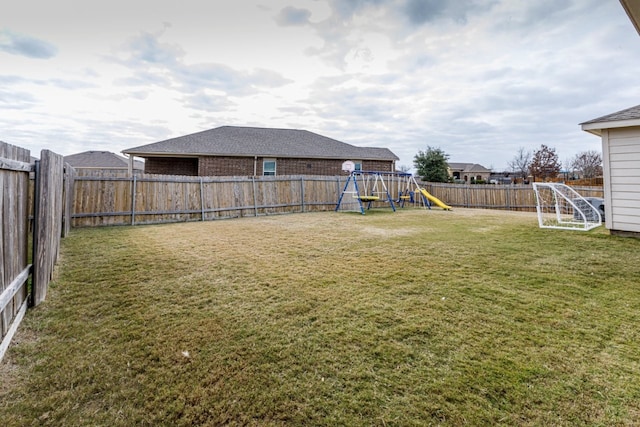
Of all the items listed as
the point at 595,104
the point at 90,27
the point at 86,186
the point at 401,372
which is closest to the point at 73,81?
the point at 90,27

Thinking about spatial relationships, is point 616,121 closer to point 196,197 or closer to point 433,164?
point 196,197

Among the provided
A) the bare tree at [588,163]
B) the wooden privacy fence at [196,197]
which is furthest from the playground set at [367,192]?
the bare tree at [588,163]

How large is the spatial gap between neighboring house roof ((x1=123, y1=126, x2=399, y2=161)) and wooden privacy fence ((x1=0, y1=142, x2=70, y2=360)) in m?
13.9

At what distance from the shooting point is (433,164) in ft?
Result: 77.4

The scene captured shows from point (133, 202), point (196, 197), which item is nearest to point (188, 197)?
point (196, 197)

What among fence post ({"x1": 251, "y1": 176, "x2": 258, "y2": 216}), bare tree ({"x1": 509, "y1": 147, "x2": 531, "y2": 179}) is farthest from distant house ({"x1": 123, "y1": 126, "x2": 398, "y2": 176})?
bare tree ({"x1": 509, "y1": 147, "x2": 531, "y2": 179})

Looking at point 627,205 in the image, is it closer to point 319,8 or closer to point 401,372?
point 401,372

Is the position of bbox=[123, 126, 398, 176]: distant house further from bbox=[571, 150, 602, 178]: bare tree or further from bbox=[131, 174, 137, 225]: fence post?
bbox=[571, 150, 602, 178]: bare tree

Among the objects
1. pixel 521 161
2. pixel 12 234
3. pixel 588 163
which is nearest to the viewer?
pixel 12 234

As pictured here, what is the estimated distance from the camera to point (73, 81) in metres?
12.8

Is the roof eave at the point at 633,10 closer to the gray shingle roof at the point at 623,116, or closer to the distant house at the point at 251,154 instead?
the gray shingle roof at the point at 623,116

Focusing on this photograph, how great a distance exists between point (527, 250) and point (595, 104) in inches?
970

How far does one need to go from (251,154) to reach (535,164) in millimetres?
32150

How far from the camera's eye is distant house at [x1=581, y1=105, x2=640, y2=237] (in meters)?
5.96
